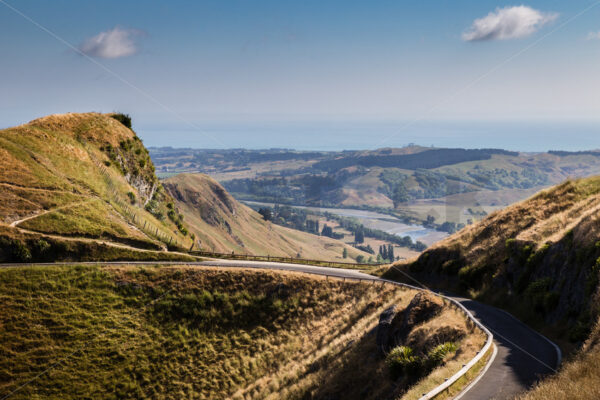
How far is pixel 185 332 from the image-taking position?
140ft

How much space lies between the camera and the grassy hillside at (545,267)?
684 inches

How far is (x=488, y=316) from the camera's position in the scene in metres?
27.8

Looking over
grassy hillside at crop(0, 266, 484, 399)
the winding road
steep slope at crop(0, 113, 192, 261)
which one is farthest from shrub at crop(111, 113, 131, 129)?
the winding road

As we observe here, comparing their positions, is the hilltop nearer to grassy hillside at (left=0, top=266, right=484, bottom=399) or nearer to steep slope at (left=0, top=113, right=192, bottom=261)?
steep slope at (left=0, top=113, right=192, bottom=261)

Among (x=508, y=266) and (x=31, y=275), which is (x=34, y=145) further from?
(x=508, y=266)

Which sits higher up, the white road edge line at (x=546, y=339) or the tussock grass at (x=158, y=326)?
the white road edge line at (x=546, y=339)

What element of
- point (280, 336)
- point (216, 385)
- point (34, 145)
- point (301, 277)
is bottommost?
point (216, 385)

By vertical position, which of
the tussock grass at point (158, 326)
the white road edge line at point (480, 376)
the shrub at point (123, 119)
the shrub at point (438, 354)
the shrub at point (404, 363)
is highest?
the shrub at point (123, 119)

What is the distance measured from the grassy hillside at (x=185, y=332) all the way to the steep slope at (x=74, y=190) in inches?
330

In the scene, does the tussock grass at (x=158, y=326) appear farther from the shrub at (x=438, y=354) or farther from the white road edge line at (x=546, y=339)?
the shrub at (x=438, y=354)

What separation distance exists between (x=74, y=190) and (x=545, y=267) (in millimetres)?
64476

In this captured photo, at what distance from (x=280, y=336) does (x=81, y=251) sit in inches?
1186

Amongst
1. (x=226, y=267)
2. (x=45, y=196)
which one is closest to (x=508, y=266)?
(x=226, y=267)

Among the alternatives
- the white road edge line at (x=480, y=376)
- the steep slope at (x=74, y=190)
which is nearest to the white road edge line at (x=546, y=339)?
the white road edge line at (x=480, y=376)
